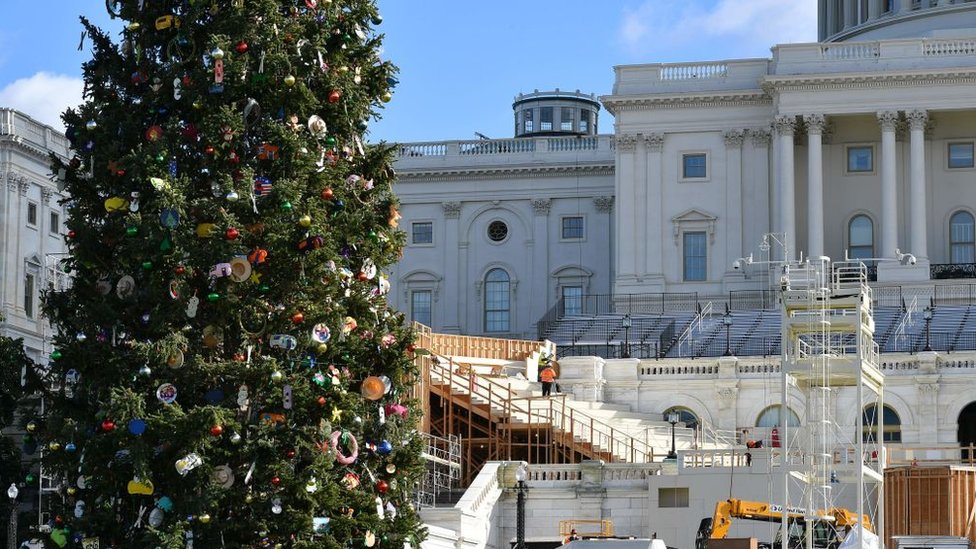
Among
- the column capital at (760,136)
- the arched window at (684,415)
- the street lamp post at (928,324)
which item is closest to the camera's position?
the arched window at (684,415)

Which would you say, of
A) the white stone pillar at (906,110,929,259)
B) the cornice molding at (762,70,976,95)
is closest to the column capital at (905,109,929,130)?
the white stone pillar at (906,110,929,259)

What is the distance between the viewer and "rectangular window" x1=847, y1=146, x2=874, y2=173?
106 metres

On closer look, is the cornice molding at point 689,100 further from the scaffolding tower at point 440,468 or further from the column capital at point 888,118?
the scaffolding tower at point 440,468

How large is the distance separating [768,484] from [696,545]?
3670 mm

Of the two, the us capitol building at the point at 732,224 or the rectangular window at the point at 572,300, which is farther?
the rectangular window at the point at 572,300

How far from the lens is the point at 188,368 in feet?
135

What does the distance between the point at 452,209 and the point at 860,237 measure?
21725 millimetres

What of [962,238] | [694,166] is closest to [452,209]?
[694,166]

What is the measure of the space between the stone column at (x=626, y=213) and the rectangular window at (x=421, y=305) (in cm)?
1339

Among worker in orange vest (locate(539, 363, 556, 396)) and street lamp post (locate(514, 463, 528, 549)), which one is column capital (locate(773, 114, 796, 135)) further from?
street lamp post (locate(514, 463, 528, 549))

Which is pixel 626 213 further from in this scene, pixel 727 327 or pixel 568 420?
pixel 568 420

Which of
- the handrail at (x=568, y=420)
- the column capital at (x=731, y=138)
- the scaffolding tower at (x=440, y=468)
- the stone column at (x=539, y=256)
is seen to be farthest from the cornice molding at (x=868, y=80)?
the scaffolding tower at (x=440, y=468)

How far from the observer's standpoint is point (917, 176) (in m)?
103

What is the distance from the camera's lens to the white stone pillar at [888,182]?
102 metres
